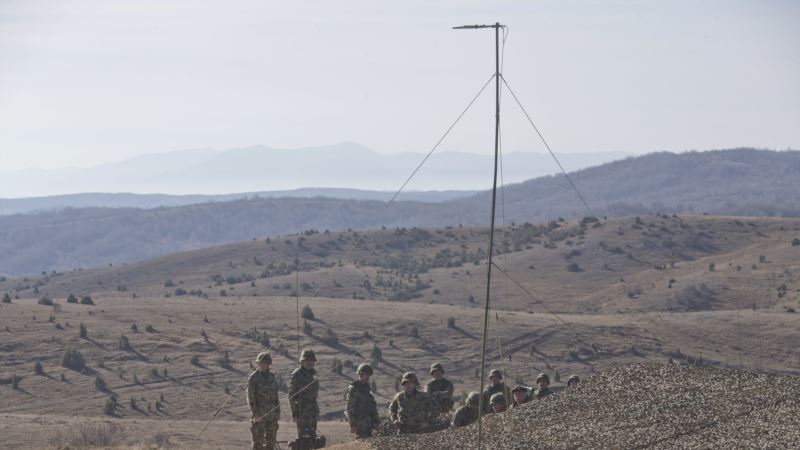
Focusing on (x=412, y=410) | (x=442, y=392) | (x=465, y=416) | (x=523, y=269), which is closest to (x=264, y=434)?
(x=412, y=410)

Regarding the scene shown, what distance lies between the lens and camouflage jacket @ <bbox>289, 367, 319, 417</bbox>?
58.6 ft

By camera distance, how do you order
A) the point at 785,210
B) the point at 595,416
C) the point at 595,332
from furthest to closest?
the point at 785,210
the point at 595,332
the point at 595,416

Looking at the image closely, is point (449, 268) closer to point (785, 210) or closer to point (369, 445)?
point (369, 445)

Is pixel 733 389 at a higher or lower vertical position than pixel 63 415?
higher

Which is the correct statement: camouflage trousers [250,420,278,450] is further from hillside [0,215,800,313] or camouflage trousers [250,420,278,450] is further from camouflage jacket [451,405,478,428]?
hillside [0,215,800,313]

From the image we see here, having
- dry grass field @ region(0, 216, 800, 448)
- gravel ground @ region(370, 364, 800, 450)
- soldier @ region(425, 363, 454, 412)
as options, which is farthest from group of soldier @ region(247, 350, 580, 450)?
dry grass field @ region(0, 216, 800, 448)

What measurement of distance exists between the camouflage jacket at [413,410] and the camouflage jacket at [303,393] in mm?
1144

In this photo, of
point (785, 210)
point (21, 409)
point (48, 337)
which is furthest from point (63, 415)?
point (785, 210)

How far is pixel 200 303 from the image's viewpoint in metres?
55.7

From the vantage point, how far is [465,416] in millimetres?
18016

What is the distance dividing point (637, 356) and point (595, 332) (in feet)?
11.6

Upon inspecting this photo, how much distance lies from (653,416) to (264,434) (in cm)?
557

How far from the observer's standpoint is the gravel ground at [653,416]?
45.2 ft

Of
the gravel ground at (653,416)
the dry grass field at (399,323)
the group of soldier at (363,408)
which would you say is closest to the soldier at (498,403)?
the group of soldier at (363,408)
